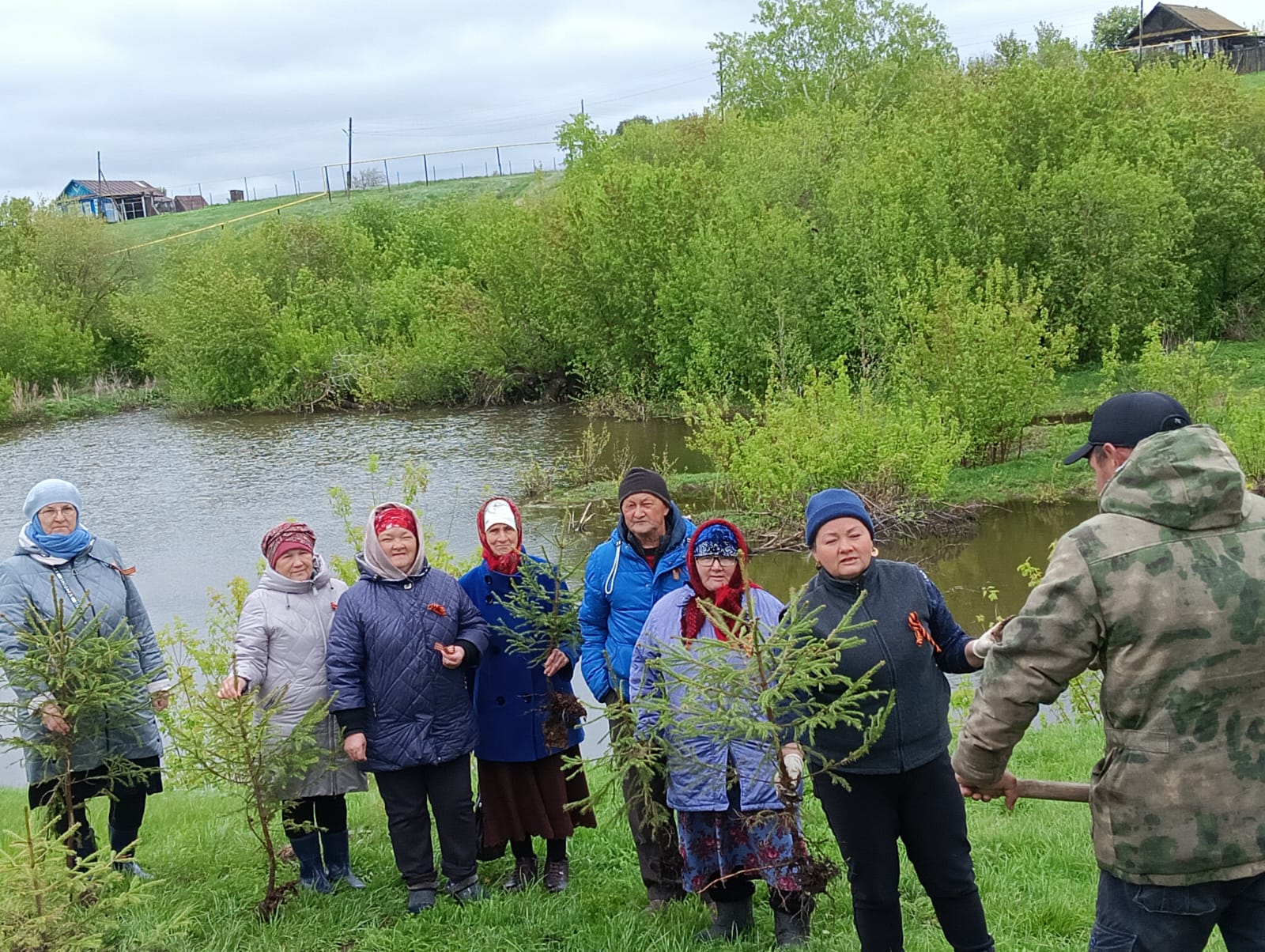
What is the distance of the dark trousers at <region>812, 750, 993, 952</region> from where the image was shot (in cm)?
375

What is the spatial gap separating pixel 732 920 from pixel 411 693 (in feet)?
5.32

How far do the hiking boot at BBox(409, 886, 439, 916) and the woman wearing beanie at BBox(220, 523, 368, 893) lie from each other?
1.30 feet

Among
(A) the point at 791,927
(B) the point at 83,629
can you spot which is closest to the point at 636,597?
(A) the point at 791,927

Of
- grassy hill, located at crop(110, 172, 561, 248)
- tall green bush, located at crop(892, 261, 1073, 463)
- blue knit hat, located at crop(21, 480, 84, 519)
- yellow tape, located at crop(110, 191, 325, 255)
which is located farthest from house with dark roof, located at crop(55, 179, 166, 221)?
blue knit hat, located at crop(21, 480, 84, 519)

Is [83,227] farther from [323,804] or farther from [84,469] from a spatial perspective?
[323,804]

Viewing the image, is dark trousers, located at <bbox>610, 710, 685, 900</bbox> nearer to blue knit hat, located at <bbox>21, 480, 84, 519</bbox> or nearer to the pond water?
blue knit hat, located at <bbox>21, 480, 84, 519</bbox>

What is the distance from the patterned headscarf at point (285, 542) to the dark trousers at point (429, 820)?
1.12 metres

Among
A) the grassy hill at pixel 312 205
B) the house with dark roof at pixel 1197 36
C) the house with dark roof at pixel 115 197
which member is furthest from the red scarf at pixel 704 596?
the house with dark roof at pixel 115 197

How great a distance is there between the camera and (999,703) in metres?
2.96

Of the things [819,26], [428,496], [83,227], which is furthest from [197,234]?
[428,496]

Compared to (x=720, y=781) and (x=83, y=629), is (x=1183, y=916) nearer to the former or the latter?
(x=720, y=781)

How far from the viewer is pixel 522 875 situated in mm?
5121

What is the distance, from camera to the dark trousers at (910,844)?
3748 mm

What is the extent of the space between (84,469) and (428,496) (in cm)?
1087
